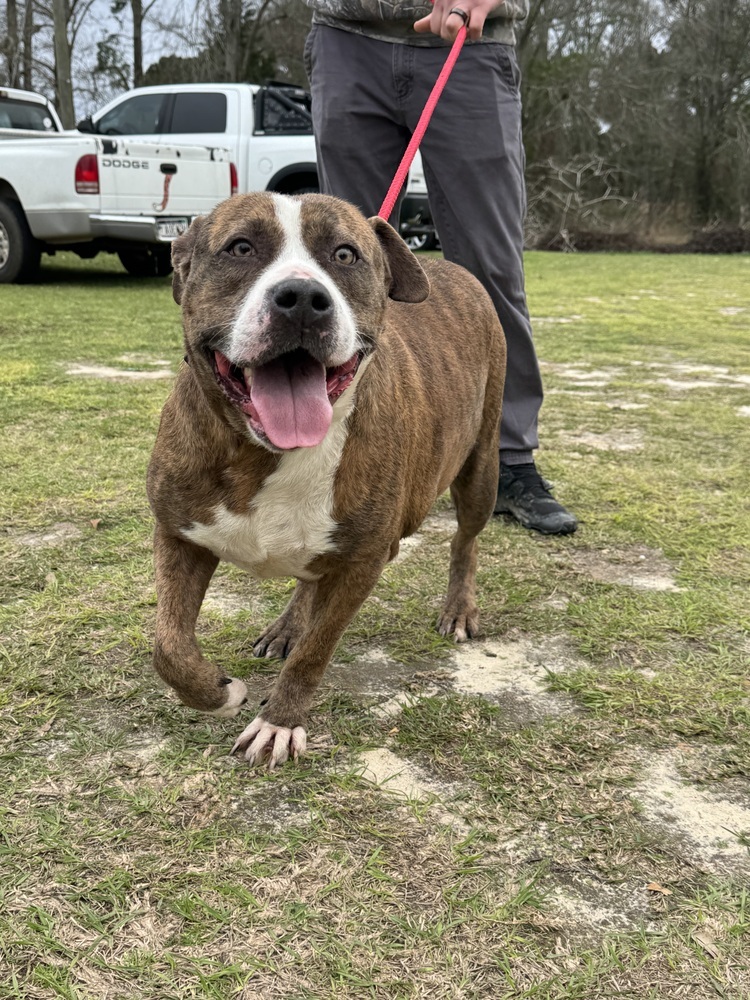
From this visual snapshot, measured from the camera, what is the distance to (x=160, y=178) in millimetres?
10953

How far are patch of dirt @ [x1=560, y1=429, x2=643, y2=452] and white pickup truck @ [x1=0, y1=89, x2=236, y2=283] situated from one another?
683cm

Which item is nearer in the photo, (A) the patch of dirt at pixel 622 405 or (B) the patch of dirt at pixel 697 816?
(B) the patch of dirt at pixel 697 816

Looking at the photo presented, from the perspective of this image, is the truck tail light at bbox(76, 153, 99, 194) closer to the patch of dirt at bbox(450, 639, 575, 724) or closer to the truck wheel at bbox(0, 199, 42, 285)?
the truck wheel at bbox(0, 199, 42, 285)

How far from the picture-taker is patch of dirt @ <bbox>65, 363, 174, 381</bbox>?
250 inches

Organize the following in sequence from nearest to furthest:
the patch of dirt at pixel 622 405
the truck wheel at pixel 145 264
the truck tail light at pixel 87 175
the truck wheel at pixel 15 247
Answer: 1. the patch of dirt at pixel 622 405
2. the truck tail light at pixel 87 175
3. the truck wheel at pixel 15 247
4. the truck wheel at pixel 145 264

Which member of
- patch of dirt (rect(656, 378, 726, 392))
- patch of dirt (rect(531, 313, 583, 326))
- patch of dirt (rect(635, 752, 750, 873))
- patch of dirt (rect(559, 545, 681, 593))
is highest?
patch of dirt (rect(531, 313, 583, 326))

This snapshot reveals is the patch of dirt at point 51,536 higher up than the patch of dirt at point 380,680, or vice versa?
the patch of dirt at point 51,536

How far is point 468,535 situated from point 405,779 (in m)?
1.13

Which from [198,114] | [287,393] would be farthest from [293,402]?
[198,114]

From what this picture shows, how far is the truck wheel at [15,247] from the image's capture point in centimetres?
1098

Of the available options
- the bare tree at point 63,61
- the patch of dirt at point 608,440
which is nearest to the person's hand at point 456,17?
the patch of dirt at point 608,440

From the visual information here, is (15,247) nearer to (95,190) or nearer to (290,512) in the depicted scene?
(95,190)

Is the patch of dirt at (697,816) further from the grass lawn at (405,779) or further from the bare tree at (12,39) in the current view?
the bare tree at (12,39)

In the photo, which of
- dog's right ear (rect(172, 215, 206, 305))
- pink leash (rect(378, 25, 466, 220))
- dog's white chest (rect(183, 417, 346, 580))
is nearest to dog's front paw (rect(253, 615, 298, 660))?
dog's white chest (rect(183, 417, 346, 580))
